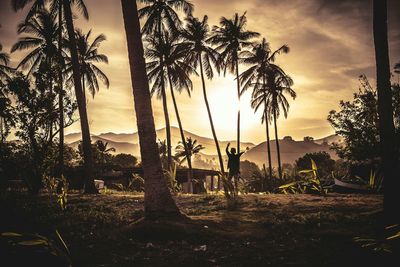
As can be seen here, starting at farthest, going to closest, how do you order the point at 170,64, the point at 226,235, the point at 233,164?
the point at 170,64 < the point at 233,164 < the point at 226,235

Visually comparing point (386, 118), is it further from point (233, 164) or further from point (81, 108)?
point (81, 108)

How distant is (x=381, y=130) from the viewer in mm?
5582

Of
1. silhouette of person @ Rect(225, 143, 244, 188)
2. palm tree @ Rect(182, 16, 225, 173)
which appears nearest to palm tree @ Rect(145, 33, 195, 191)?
palm tree @ Rect(182, 16, 225, 173)

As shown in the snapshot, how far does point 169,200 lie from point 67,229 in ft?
7.59

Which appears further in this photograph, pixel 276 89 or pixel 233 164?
pixel 276 89

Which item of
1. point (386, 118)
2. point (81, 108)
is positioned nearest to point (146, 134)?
point (386, 118)

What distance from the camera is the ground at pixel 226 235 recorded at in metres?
4.23

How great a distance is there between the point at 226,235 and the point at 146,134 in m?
2.71

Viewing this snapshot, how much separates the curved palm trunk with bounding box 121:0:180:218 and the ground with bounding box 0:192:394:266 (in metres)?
0.64

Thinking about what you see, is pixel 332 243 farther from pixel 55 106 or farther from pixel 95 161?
pixel 95 161

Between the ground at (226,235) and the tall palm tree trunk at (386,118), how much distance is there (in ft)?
1.57

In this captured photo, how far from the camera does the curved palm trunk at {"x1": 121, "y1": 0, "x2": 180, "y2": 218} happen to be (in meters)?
6.14

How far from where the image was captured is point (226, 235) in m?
5.42

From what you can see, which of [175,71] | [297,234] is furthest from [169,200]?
[175,71]
